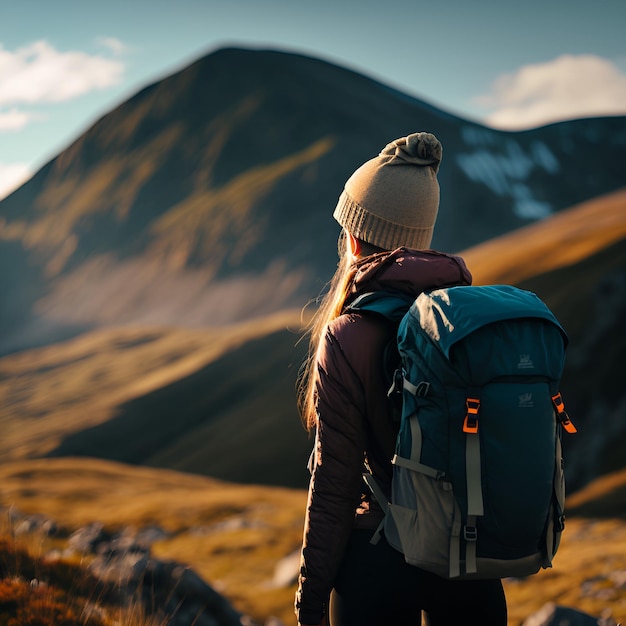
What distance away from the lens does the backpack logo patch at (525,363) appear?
315 centimetres

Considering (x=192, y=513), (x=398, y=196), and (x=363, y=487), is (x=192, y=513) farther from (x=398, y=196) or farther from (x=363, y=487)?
(x=398, y=196)

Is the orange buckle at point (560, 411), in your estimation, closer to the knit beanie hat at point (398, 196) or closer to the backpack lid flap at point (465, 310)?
the backpack lid flap at point (465, 310)

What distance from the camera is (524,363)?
3.16 meters

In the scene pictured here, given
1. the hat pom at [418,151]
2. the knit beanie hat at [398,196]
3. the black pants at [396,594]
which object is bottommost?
the black pants at [396,594]

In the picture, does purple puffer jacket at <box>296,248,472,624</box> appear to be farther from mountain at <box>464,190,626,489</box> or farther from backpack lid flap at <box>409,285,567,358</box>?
A: mountain at <box>464,190,626,489</box>

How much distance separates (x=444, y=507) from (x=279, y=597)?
679 inches

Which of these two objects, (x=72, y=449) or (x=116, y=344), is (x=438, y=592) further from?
(x=116, y=344)

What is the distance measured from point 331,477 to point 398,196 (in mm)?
1727

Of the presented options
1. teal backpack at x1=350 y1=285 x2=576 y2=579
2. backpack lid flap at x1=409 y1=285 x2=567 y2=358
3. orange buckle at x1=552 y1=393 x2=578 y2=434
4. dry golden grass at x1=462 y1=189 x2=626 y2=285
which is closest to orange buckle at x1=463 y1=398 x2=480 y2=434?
teal backpack at x1=350 y1=285 x2=576 y2=579

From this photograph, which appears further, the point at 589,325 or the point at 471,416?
the point at 589,325

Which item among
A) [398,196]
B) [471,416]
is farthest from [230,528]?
[471,416]

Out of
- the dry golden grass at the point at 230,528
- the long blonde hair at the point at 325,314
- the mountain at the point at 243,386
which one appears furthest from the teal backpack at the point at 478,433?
the mountain at the point at 243,386

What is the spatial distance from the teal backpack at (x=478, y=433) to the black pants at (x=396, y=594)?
31 cm

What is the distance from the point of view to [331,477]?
360cm
